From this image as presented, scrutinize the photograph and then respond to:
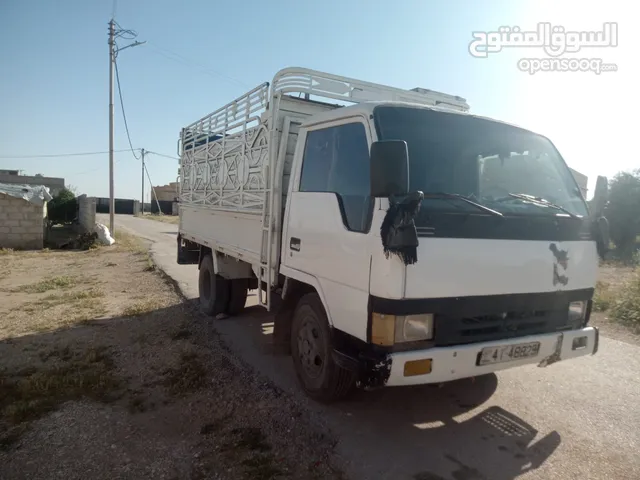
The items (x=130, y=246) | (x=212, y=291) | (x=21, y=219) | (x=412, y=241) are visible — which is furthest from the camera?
(x=130, y=246)

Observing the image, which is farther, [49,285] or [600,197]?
[49,285]

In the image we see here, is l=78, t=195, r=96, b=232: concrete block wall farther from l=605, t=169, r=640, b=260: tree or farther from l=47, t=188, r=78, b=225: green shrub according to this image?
l=605, t=169, r=640, b=260: tree

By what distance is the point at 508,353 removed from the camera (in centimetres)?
295

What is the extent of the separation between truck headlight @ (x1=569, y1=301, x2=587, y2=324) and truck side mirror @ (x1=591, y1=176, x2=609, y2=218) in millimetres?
749

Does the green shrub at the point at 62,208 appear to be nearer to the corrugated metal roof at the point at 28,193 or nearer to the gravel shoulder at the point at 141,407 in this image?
the corrugated metal roof at the point at 28,193

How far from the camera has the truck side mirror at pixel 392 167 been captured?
257 centimetres

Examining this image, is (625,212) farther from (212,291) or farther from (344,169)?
(344,169)

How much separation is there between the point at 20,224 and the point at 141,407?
48.1 feet

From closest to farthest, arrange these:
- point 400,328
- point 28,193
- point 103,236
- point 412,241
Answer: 1. point 412,241
2. point 400,328
3. point 28,193
4. point 103,236

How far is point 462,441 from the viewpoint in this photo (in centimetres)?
316

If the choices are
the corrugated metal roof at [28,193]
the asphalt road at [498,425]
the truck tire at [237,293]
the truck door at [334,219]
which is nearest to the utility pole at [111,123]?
the corrugated metal roof at [28,193]

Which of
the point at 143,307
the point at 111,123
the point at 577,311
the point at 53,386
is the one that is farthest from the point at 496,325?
the point at 111,123

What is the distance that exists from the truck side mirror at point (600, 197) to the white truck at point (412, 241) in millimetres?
19

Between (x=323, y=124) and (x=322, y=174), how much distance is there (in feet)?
1.42
